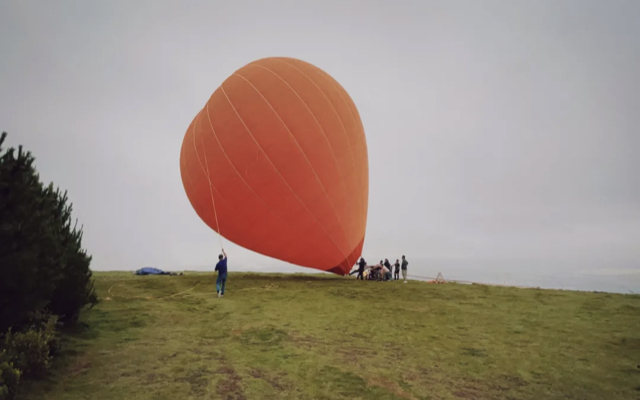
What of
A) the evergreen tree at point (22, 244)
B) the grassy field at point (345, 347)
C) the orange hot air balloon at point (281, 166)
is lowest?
the grassy field at point (345, 347)

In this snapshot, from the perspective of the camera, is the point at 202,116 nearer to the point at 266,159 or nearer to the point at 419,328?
the point at 266,159

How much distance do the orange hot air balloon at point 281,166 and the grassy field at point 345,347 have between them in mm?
3535

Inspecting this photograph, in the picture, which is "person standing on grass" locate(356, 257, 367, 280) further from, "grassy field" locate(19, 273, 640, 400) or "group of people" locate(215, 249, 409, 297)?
"grassy field" locate(19, 273, 640, 400)

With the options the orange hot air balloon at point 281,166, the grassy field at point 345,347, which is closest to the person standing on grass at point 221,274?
the grassy field at point 345,347

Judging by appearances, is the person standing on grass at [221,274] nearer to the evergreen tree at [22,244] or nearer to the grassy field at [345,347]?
the grassy field at [345,347]

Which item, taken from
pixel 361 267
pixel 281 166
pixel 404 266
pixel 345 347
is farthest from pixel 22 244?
pixel 404 266

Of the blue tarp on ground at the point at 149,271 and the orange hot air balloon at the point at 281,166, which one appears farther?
the blue tarp on ground at the point at 149,271

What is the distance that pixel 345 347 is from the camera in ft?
31.6

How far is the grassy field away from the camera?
7.17 metres

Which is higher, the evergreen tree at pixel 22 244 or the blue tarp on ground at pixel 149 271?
the evergreen tree at pixel 22 244

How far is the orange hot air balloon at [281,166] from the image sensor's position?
17766mm

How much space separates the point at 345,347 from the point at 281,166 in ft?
32.0

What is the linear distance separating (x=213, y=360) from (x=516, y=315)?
10.4m

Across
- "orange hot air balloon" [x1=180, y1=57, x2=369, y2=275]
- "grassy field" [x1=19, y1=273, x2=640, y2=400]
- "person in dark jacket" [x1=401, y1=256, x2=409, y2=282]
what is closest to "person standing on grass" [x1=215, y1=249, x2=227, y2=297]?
"grassy field" [x1=19, y1=273, x2=640, y2=400]
